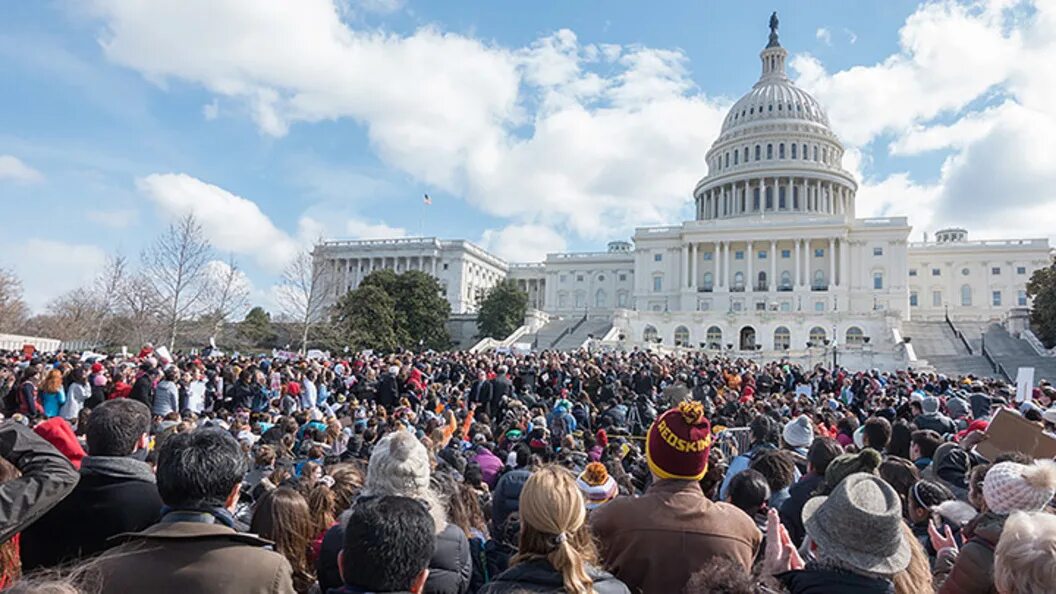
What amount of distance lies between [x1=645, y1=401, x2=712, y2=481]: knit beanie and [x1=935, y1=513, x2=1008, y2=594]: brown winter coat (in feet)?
4.14

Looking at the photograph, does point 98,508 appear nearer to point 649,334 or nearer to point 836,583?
point 836,583

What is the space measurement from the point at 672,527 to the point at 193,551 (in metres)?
2.31

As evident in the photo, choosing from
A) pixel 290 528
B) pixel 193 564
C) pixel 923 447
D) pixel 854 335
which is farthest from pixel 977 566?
pixel 854 335

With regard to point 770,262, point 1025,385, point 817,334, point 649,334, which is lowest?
point 1025,385

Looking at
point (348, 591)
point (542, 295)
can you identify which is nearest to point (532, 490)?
point (348, 591)

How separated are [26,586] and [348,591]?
3.68ft

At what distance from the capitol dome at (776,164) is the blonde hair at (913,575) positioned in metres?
88.6

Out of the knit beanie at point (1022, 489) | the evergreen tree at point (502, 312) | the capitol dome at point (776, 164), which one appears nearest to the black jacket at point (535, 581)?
the knit beanie at point (1022, 489)

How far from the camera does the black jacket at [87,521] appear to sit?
3564 mm

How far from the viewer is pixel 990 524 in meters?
3.50

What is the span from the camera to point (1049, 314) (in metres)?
43.7

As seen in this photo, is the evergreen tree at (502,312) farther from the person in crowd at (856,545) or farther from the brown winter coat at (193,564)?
the brown winter coat at (193,564)

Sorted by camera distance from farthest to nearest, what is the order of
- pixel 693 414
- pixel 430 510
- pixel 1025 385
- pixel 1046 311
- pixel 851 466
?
pixel 1046 311, pixel 1025 385, pixel 851 466, pixel 693 414, pixel 430 510

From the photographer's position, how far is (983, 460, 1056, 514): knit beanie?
12.2 feet
